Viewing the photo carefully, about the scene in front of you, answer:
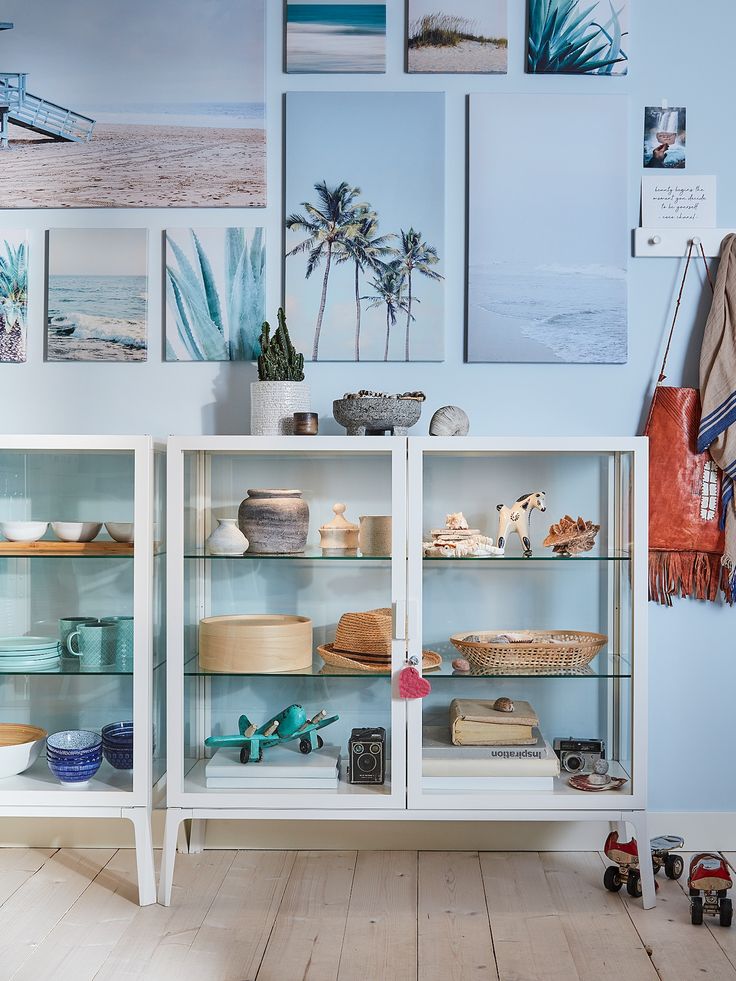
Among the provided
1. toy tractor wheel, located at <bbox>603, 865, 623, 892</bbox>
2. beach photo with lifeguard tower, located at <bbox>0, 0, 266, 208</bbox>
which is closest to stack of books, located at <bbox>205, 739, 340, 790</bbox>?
toy tractor wheel, located at <bbox>603, 865, 623, 892</bbox>

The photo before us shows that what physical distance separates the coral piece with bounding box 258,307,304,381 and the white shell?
1.32 ft

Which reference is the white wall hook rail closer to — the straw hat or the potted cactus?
the potted cactus

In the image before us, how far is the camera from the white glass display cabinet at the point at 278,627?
7.52ft

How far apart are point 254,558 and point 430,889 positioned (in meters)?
0.95

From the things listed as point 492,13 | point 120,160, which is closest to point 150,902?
point 120,160

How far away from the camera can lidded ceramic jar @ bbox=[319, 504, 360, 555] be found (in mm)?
2385

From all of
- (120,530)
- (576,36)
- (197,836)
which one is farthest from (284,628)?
(576,36)

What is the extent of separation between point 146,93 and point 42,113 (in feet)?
0.99

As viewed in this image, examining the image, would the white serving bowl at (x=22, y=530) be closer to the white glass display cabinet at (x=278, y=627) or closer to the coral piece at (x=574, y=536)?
the white glass display cabinet at (x=278, y=627)

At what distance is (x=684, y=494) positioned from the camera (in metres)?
2.55

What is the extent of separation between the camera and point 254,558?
7.82 ft

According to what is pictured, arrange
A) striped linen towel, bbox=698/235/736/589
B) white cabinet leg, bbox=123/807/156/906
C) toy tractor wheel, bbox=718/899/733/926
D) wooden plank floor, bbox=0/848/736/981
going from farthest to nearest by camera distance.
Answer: striped linen towel, bbox=698/235/736/589, white cabinet leg, bbox=123/807/156/906, toy tractor wheel, bbox=718/899/733/926, wooden plank floor, bbox=0/848/736/981

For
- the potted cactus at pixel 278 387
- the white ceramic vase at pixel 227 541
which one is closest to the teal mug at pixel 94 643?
the white ceramic vase at pixel 227 541

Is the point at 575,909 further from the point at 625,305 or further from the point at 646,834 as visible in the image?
the point at 625,305
